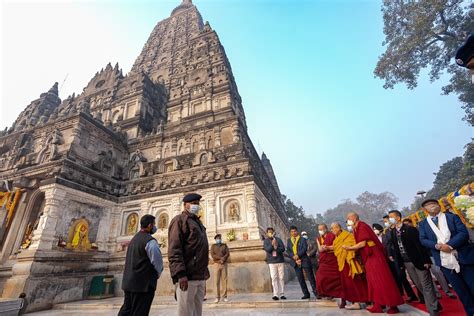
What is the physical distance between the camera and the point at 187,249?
11.3ft

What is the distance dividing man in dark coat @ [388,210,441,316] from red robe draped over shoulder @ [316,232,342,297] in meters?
1.38

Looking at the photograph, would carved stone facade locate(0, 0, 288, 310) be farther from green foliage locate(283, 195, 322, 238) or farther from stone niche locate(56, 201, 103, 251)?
green foliage locate(283, 195, 322, 238)

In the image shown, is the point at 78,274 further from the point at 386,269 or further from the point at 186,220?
the point at 386,269

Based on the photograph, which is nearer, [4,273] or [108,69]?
[4,273]

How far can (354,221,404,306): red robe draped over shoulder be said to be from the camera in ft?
15.2

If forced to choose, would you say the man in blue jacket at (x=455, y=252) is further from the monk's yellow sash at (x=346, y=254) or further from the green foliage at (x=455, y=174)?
the green foliage at (x=455, y=174)

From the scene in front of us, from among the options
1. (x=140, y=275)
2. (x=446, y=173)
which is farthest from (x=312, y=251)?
(x=446, y=173)

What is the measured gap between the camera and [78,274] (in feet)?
37.6

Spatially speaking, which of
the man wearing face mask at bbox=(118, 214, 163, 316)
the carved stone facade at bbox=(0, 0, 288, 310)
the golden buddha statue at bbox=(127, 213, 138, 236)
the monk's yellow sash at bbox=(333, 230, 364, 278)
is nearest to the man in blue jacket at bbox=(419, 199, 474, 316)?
the monk's yellow sash at bbox=(333, 230, 364, 278)

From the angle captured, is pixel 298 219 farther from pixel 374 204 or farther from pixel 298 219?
pixel 374 204

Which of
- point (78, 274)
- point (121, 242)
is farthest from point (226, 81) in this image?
point (78, 274)

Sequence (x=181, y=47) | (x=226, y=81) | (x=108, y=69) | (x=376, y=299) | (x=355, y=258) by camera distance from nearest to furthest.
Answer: (x=376, y=299), (x=355, y=258), (x=226, y=81), (x=108, y=69), (x=181, y=47)

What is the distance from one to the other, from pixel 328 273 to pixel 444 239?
111 inches

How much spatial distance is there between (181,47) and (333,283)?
37726 mm
